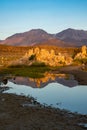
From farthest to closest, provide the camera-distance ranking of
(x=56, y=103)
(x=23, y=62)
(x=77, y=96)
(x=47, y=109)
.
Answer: (x=23, y=62), (x=77, y=96), (x=56, y=103), (x=47, y=109)

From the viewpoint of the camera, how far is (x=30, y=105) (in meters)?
24.3

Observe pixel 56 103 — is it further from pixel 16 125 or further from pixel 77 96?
pixel 16 125

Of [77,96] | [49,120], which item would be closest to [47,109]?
[49,120]

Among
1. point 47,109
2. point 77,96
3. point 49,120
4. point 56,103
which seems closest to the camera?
point 49,120

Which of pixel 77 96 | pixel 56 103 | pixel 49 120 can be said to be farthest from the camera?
pixel 77 96

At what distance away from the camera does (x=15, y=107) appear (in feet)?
75.7

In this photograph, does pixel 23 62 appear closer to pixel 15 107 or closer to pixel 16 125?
pixel 15 107

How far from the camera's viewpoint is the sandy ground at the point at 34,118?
1795 centimetres

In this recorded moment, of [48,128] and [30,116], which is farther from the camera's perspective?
[30,116]

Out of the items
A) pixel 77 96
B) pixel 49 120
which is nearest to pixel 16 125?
pixel 49 120

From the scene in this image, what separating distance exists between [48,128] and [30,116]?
3.00 meters

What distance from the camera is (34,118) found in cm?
1992

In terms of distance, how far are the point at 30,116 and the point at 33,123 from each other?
1.80 m

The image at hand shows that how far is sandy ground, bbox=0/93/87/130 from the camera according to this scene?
1795 cm
